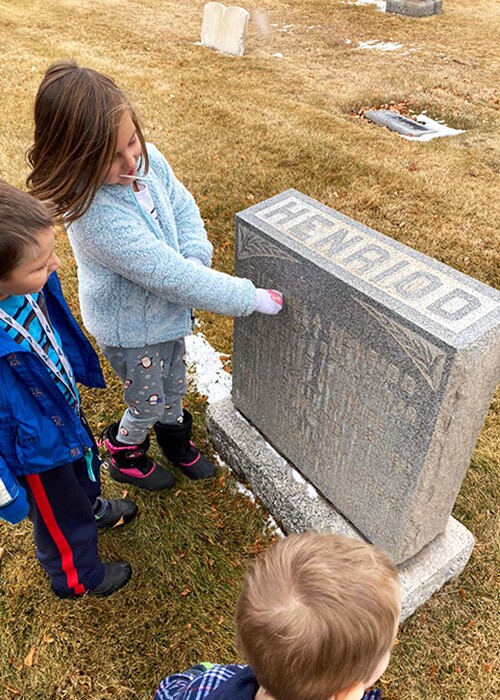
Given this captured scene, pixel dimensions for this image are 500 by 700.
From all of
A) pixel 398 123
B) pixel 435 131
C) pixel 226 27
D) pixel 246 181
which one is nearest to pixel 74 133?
pixel 246 181

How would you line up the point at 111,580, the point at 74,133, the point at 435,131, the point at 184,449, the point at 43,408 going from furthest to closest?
the point at 435,131, the point at 184,449, the point at 111,580, the point at 43,408, the point at 74,133

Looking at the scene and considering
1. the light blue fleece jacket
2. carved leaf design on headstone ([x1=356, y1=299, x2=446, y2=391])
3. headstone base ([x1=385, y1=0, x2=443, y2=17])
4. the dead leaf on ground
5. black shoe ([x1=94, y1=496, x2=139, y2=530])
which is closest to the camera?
carved leaf design on headstone ([x1=356, y1=299, x2=446, y2=391])

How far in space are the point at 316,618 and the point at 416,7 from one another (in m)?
11.8

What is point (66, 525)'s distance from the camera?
199cm

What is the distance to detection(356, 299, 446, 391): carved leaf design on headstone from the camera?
5.30ft

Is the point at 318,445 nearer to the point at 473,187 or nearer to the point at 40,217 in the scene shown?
the point at 40,217

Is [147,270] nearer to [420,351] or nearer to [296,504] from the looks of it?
[420,351]

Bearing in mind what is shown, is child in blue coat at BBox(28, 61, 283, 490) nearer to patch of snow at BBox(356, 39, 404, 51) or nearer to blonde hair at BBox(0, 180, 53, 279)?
blonde hair at BBox(0, 180, 53, 279)

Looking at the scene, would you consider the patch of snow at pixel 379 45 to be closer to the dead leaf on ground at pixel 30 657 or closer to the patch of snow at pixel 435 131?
the patch of snow at pixel 435 131

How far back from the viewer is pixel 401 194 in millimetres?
5109

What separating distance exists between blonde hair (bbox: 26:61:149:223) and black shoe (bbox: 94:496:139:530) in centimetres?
141

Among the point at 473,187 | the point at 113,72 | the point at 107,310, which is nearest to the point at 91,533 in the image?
the point at 107,310

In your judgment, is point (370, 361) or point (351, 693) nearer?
point (351, 693)

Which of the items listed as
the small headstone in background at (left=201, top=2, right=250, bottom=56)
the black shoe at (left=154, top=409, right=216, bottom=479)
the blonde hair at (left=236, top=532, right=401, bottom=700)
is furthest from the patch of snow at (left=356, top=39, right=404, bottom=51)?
the blonde hair at (left=236, top=532, right=401, bottom=700)
